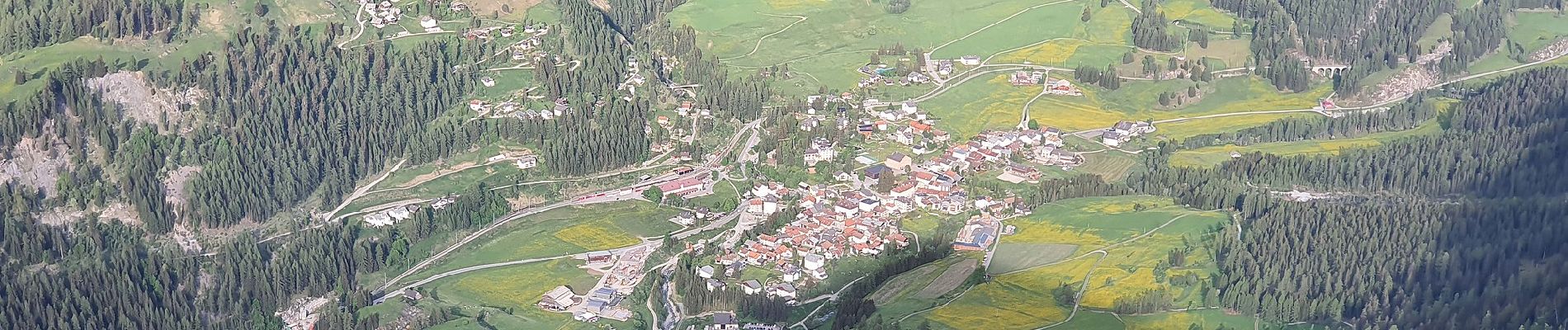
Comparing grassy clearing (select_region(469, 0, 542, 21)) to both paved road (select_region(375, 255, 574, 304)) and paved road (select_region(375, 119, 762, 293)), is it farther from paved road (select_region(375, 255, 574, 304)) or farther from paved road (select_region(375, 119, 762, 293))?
paved road (select_region(375, 255, 574, 304))

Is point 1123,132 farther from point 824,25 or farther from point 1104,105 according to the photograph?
point 824,25

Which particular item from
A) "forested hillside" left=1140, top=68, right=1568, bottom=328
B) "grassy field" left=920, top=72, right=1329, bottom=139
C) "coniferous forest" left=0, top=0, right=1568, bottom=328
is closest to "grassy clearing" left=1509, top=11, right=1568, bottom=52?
"coniferous forest" left=0, top=0, right=1568, bottom=328

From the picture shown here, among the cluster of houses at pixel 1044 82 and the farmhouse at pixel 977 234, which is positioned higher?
the cluster of houses at pixel 1044 82

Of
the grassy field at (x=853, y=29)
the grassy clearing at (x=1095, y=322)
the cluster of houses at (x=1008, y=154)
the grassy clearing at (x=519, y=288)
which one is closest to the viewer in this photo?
the grassy clearing at (x=1095, y=322)

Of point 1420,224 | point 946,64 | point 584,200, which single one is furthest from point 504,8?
point 1420,224

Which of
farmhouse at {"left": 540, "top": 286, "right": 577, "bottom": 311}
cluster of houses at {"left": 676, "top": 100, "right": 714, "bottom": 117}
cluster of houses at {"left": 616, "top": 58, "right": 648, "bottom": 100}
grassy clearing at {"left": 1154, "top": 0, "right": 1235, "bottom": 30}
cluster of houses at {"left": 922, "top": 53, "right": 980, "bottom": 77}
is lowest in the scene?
farmhouse at {"left": 540, "top": 286, "right": 577, "bottom": 311}

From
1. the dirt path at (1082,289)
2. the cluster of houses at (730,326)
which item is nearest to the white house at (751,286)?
the cluster of houses at (730,326)

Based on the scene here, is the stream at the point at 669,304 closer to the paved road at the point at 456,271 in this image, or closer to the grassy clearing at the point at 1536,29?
the paved road at the point at 456,271
